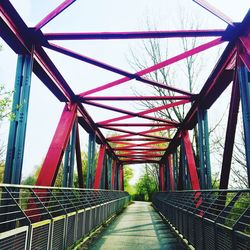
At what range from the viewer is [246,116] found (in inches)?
181

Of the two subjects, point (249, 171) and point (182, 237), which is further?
point (182, 237)

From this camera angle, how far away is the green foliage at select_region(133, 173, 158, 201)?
46.7 m

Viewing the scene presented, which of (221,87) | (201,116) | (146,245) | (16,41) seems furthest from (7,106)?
(201,116)

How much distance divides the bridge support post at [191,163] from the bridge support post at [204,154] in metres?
1.38

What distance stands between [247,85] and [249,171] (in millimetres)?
1418

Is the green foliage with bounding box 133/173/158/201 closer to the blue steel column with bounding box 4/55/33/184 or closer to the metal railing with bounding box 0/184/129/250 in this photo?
the metal railing with bounding box 0/184/129/250

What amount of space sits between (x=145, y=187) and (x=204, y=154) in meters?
42.0

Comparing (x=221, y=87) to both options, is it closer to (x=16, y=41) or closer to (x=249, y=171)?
(x=249, y=171)

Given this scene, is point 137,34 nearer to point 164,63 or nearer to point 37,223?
point 164,63

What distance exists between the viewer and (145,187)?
160 feet

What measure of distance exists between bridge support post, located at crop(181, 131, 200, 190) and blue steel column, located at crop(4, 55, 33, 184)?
622 centimetres

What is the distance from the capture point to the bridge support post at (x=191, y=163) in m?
9.45

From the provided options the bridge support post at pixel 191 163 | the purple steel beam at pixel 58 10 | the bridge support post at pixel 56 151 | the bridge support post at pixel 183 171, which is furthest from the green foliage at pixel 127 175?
the purple steel beam at pixel 58 10

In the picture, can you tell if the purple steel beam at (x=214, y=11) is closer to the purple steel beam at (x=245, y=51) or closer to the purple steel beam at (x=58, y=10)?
the purple steel beam at (x=245, y=51)
